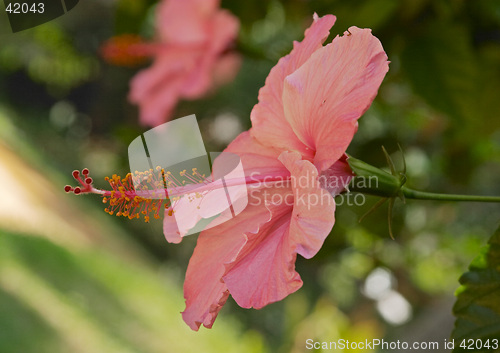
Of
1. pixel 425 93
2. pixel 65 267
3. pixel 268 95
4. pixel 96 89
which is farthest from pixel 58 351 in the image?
pixel 96 89

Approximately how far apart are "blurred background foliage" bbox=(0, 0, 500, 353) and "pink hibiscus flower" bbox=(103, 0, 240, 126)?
52mm

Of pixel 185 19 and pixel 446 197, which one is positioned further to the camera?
pixel 185 19

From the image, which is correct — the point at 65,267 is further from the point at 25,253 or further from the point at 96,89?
the point at 96,89

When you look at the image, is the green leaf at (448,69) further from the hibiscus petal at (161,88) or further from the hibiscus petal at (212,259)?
the hibiscus petal at (212,259)

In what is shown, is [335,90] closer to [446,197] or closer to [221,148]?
[446,197]

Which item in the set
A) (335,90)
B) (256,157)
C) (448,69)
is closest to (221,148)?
(448,69)

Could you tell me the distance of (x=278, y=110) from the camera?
0.58m

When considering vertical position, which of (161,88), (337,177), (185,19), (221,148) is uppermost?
(337,177)

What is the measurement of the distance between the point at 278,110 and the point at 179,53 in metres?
0.72

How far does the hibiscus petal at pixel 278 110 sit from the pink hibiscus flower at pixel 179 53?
1.92 feet

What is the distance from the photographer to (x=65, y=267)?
3730mm

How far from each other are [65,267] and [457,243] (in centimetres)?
264

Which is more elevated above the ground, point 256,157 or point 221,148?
point 256,157

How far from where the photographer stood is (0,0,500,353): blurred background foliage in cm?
104
